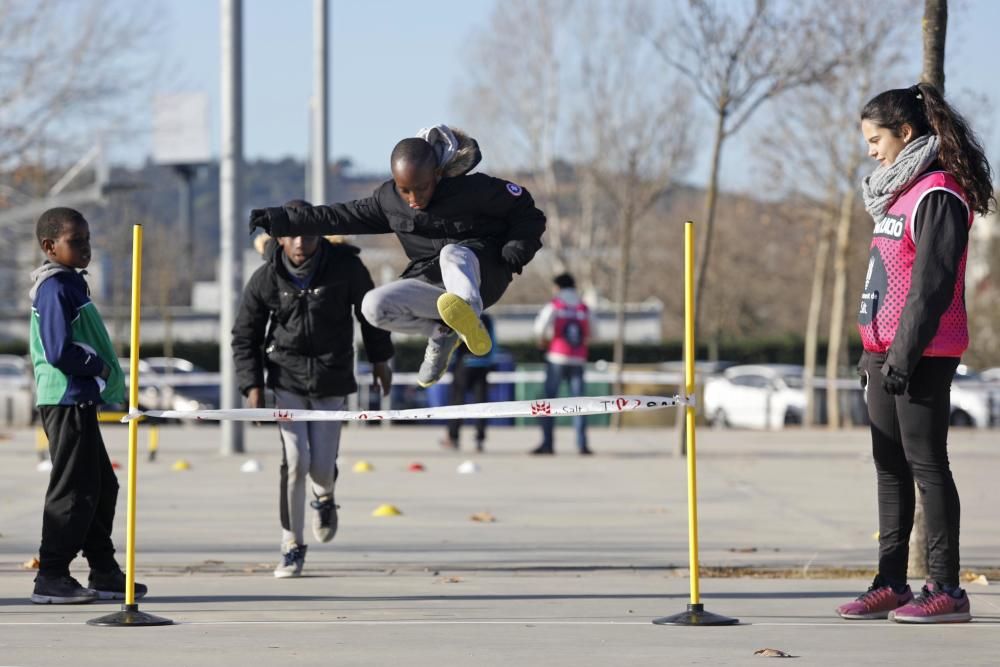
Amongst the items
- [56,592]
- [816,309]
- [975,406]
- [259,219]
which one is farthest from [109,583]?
[975,406]

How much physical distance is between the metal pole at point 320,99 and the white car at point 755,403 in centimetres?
1463

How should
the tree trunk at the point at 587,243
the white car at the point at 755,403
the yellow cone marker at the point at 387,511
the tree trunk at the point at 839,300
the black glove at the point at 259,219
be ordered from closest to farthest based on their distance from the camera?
the black glove at the point at 259,219 → the yellow cone marker at the point at 387,511 → the tree trunk at the point at 839,300 → the white car at the point at 755,403 → the tree trunk at the point at 587,243

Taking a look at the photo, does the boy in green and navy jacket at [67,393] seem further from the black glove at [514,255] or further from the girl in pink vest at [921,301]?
the girl in pink vest at [921,301]

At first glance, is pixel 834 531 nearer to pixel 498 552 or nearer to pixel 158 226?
pixel 498 552

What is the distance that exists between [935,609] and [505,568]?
8.84 feet

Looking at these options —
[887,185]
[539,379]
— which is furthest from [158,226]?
[887,185]

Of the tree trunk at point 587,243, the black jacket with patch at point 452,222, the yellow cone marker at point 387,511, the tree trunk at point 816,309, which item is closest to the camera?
the black jacket with patch at point 452,222

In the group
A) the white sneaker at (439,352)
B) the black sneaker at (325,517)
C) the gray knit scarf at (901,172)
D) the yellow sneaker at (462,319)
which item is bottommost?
the black sneaker at (325,517)

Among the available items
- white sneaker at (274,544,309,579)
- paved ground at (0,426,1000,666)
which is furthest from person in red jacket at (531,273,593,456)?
white sneaker at (274,544,309,579)

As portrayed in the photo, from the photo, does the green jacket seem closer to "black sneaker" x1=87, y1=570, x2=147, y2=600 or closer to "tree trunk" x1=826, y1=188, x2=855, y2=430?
"black sneaker" x1=87, y1=570, x2=147, y2=600

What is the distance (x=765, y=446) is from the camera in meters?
18.8

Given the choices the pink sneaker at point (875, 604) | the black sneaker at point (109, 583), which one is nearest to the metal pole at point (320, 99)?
the black sneaker at point (109, 583)

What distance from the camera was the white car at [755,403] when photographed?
31875 millimetres

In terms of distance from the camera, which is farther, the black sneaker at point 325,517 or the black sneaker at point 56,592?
the black sneaker at point 325,517
